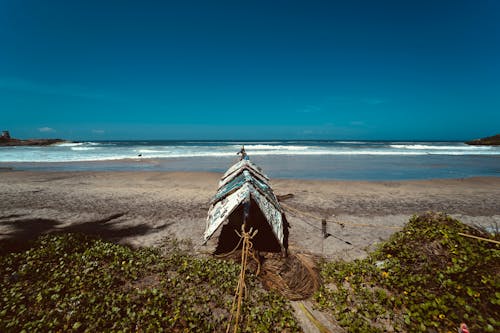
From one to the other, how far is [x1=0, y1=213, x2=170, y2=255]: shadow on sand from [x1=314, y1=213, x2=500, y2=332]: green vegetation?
16.9ft

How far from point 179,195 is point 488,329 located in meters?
9.40

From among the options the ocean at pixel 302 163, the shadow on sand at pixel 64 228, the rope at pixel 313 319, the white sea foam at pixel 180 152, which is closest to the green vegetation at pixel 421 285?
the rope at pixel 313 319

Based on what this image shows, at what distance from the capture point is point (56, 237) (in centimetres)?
522

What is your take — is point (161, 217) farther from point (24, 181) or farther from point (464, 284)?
point (24, 181)

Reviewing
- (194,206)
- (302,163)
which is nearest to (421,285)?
(194,206)

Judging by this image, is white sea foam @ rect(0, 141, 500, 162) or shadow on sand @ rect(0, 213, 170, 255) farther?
white sea foam @ rect(0, 141, 500, 162)

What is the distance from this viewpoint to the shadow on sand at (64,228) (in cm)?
586

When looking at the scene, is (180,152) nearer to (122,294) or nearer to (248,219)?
(248,219)

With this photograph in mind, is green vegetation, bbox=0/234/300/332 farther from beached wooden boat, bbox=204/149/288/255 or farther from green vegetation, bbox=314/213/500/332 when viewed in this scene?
green vegetation, bbox=314/213/500/332

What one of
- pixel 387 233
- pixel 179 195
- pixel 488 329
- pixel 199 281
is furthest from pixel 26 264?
pixel 387 233

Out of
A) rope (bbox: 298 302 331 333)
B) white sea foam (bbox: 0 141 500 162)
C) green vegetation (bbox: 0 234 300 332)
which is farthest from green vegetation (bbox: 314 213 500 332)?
white sea foam (bbox: 0 141 500 162)

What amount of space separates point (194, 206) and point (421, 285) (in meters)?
6.92

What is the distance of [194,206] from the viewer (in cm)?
844

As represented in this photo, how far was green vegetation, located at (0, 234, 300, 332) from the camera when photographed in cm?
306
